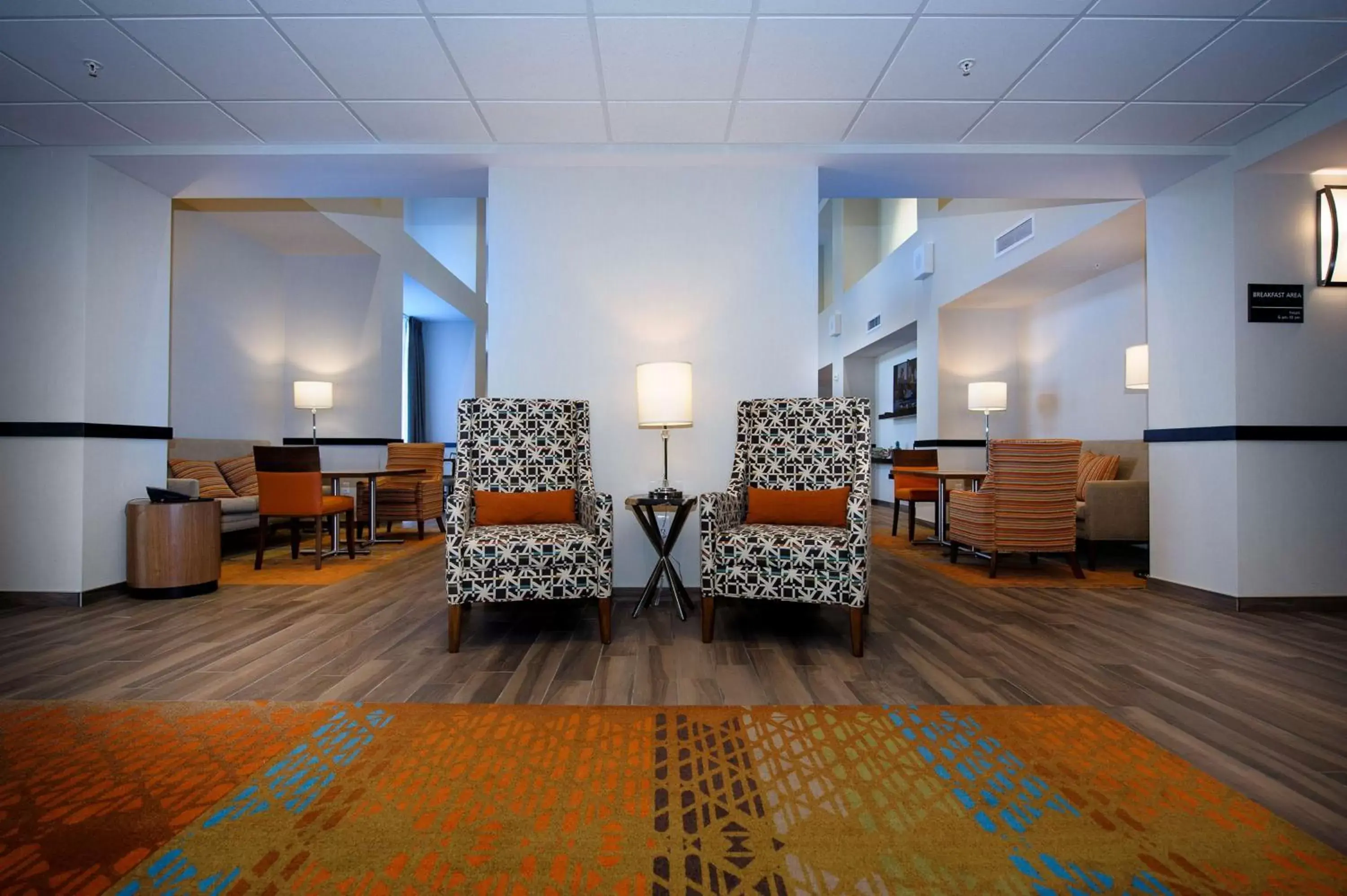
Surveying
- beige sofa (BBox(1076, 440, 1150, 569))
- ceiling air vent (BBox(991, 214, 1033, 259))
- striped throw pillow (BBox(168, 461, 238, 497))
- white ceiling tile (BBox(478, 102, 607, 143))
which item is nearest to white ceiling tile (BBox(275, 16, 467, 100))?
white ceiling tile (BBox(478, 102, 607, 143))

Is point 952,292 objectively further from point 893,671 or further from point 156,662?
point 156,662

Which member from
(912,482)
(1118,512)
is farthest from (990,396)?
(1118,512)

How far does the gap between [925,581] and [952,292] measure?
13.7 feet

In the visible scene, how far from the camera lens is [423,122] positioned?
3.47 m

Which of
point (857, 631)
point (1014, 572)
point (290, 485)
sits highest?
point (290, 485)

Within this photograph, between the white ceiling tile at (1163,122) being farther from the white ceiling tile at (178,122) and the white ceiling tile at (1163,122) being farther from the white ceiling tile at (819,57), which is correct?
the white ceiling tile at (178,122)

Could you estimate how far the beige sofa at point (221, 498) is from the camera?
4715 mm

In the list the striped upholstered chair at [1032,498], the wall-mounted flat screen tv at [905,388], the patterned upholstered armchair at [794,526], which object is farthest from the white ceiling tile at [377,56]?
the wall-mounted flat screen tv at [905,388]

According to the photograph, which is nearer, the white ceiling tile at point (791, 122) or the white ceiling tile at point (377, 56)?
the white ceiling tile at point (377, 56)

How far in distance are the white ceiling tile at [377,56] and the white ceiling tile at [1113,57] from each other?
110 inches

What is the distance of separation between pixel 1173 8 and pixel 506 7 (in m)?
2.69

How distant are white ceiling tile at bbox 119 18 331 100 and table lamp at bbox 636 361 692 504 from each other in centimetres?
214

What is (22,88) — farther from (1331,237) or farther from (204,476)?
(1331,237)

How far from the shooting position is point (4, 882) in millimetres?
1278
